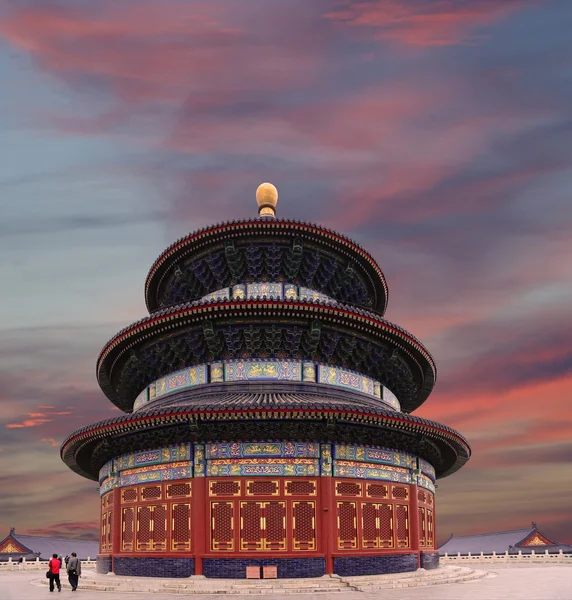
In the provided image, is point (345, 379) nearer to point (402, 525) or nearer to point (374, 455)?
point (374, 455)

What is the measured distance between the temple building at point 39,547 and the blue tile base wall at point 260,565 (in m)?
30.2

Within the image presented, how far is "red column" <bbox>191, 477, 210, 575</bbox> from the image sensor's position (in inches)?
874

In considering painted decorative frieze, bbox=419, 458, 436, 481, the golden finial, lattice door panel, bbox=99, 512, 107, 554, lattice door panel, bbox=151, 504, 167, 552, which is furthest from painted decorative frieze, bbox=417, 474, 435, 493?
the golden finial

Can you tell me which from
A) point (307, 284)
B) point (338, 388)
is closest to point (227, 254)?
point (307, 284)

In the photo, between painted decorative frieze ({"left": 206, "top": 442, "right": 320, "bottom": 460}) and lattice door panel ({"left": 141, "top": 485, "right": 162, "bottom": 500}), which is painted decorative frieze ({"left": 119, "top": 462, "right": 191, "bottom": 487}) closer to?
lattice door panel ({"left": 141, "top": 485, "right": 162, "bottom": 500})

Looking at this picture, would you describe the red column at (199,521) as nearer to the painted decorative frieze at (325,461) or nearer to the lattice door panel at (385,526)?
the painted decorative frieze at (325,461)

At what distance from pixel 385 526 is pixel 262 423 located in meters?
6.29

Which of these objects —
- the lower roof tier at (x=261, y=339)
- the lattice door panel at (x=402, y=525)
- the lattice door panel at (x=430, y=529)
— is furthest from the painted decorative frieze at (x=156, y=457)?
the lattice door panel at (x=430, y=529)

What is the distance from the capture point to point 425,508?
27.6 meters

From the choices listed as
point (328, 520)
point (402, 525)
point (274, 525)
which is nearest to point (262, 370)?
point (274, 525)

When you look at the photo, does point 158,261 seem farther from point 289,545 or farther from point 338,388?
point 289,545

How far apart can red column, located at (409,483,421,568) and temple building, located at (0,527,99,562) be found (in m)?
32.6

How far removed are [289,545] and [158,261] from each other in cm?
1533

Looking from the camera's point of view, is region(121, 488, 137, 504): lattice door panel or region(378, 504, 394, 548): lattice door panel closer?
region(378, 504, 394, 548): lattice door panel
